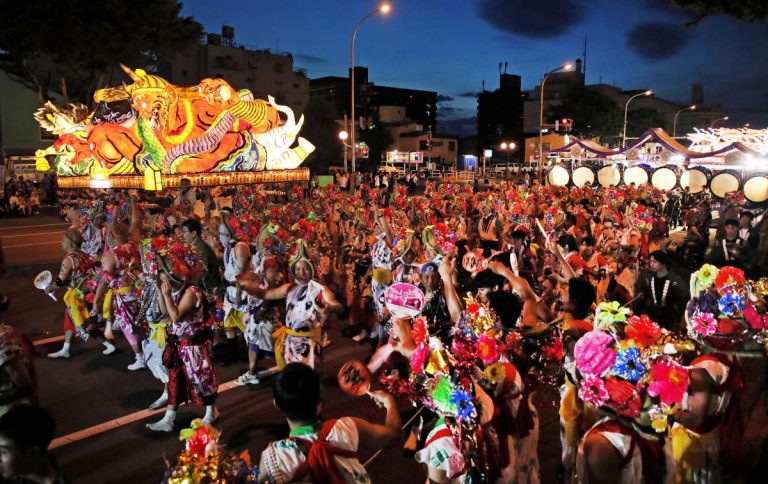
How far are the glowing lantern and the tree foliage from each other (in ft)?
46.4

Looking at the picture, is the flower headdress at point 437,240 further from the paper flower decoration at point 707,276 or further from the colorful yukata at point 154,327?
the colorful yukata at point 154,327

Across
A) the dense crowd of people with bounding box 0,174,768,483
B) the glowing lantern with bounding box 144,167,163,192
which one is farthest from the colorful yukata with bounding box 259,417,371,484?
the glowing lantern with bounding box 144,167,163,192

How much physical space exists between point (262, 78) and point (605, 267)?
4609 cm

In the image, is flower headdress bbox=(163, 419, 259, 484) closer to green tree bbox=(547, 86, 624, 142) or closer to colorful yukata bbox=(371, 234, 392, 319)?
colorful yukata bbox=(371, 234, 392, 319)

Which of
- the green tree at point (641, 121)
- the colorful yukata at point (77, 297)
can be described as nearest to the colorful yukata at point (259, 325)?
the colorful yukata at point (77, 297)

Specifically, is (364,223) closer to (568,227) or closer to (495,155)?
(568,227)

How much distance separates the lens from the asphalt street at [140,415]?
16.5 ft

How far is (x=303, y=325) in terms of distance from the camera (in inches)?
206

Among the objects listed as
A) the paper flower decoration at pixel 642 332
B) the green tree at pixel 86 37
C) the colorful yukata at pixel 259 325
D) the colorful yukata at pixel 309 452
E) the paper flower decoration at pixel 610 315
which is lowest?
the colorful yukata at pixel 259 325

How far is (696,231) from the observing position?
1097cm

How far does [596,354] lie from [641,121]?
62.8m

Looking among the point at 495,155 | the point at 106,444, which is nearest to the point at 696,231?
the point at 106,444

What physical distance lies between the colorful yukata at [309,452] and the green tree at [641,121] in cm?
6040

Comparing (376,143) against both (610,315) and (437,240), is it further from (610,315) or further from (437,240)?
(610,315)
